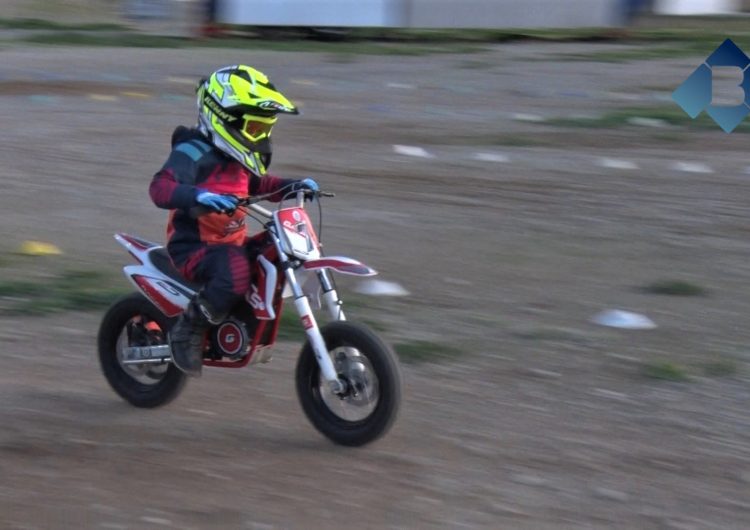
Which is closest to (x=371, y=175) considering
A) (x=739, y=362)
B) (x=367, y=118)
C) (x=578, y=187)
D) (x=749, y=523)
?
(x=578, y=187)

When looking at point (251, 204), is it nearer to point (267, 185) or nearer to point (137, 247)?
point (267, 185)

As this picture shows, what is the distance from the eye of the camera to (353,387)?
5.24 metres

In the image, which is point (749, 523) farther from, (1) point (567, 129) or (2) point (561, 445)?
(1) point (567, 129)

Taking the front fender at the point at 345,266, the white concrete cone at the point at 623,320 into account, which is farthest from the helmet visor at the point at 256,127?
the white concrete cone at the point at 623,320

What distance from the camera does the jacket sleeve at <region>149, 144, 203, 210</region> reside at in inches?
203

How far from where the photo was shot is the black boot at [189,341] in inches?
217

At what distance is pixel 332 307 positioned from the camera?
17.5 feet

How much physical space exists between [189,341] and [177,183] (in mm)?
745

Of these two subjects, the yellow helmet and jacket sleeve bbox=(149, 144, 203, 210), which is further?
the yellow helmet

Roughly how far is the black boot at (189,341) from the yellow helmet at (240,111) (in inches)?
28.4

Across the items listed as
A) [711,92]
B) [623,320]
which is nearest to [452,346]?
[623,320]

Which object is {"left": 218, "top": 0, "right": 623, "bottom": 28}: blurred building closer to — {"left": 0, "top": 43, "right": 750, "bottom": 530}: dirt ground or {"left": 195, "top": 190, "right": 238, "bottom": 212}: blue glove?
{"left": 0, "top": 43, "right": 750, "bottom": 530}: dirt ground

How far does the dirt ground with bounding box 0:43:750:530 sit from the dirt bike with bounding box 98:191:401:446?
156mm

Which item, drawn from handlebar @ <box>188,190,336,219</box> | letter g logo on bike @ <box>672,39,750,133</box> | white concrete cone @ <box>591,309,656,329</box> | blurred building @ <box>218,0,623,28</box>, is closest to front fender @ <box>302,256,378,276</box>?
handlebar @ <box>188,190,336,219</box>
